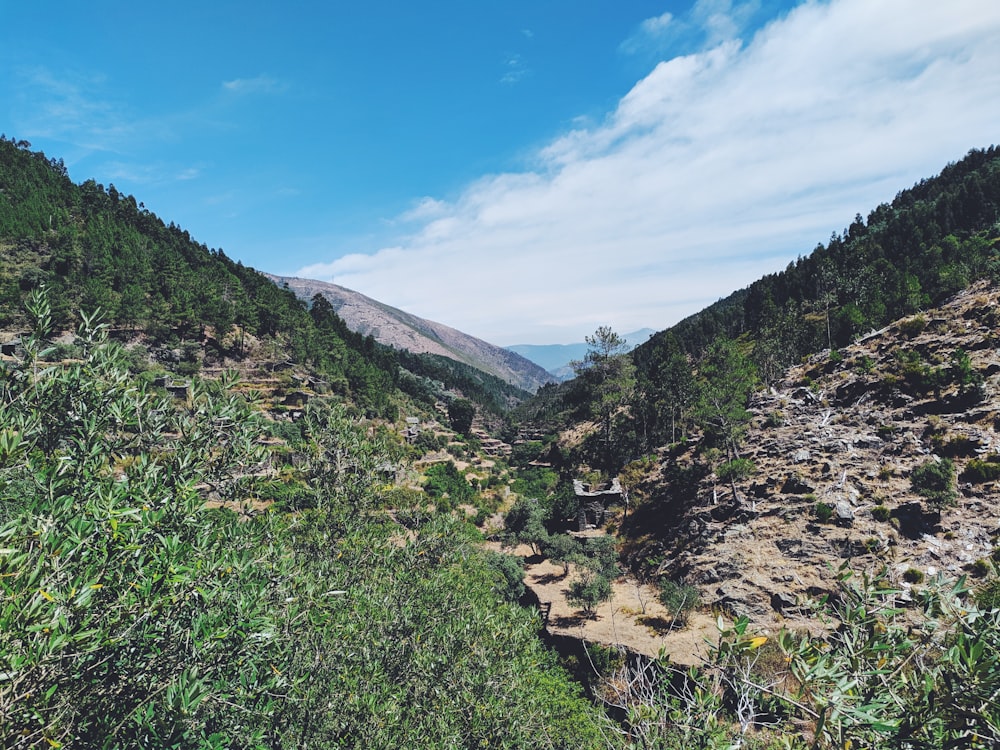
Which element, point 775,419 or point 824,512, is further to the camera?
point 775,419

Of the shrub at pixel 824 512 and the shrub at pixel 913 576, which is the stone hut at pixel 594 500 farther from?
the shrub at pixel 913 576

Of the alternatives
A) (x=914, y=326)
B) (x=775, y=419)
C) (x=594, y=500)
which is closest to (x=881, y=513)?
(x=775, y=419)

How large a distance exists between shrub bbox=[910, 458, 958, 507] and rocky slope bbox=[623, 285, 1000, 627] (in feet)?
1.89

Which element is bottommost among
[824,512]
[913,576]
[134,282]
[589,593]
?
[589,593]

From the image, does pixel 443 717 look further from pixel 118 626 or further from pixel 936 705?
pixel 936 705

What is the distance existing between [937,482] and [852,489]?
17.3ft

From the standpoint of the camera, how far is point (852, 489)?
3388cm

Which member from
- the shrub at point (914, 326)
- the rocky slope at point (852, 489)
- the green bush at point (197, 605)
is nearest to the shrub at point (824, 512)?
the rocky slope at point (852, 489)

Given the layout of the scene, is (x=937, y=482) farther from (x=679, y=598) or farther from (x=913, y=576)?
(x=679, y=598)

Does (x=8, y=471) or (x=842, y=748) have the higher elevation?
(x=8, y=471)

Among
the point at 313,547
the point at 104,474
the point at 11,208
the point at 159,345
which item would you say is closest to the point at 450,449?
the point at 159,345

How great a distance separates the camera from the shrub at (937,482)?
28750mm

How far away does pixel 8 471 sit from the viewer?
17.7 ft

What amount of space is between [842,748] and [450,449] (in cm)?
8030
